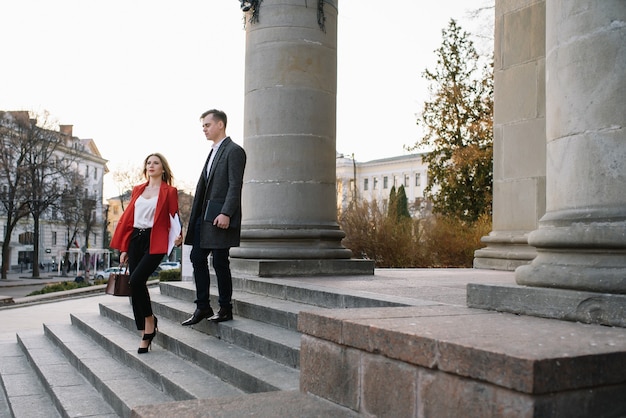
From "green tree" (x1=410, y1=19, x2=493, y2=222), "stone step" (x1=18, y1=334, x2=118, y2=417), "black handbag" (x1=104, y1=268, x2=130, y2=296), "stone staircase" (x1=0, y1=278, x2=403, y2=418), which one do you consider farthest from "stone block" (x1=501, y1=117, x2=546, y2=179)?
"green tree" (x1=410, y1=19, x2=493, y2=222)

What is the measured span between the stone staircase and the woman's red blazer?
3.15 ft

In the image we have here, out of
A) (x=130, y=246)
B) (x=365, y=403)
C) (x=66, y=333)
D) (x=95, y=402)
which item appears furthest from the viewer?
(x=66, y=333)

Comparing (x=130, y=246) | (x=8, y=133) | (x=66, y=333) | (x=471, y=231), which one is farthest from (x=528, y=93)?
(x=8, y=133)

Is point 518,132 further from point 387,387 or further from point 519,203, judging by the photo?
point 387,387

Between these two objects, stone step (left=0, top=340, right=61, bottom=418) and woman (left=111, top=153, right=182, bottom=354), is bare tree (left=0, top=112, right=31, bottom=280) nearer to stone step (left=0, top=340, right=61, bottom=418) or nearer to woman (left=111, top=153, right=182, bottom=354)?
stone step (left=0, top=340, right=61, bottom=418)

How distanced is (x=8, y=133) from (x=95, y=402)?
1643 inches

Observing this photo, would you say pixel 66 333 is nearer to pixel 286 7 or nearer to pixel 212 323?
pixel 212 323

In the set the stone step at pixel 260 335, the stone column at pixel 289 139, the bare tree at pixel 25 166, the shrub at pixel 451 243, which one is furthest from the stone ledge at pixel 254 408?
the bare tree at pixel 25 166

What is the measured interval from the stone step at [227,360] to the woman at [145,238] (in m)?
0.35

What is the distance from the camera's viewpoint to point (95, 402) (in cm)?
577

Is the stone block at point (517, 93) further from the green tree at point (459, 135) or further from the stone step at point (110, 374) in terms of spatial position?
the green tree at point (459, 135)

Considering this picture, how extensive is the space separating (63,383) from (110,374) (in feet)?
2.29

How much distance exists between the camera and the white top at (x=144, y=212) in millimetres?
6305

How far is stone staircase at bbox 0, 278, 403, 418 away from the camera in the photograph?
15.8 ft
